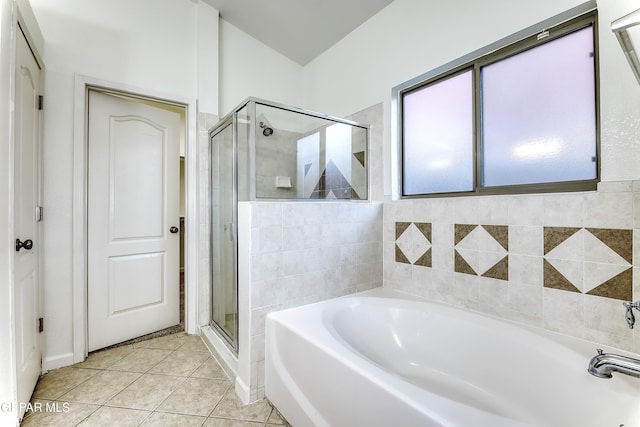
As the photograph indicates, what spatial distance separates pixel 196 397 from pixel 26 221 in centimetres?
135

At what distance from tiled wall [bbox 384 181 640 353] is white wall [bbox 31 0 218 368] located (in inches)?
91.3

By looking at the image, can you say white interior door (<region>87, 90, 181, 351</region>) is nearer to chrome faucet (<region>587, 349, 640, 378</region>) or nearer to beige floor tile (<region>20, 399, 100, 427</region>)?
beige floor tile (<region>20, 399, 100, 427</region>)

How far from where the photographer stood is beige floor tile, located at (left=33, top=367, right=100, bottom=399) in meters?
1.64

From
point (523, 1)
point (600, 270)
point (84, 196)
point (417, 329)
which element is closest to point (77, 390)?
point (84, 196)

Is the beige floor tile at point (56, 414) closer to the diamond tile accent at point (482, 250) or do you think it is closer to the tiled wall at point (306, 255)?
the tiled wall at point (306, 255)

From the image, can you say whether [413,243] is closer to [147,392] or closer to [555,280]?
[555,280]

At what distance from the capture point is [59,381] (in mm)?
1754

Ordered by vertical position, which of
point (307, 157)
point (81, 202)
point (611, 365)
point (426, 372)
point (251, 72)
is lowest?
point (426, 372)

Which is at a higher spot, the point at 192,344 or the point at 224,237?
the point at 224,237

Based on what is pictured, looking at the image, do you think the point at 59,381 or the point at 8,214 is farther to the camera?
the point at 59,381

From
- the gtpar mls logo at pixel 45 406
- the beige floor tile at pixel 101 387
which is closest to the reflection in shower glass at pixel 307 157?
the beige floor tile at pixel 101 387

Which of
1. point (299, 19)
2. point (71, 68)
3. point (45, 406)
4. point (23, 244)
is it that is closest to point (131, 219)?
point (23, 244)

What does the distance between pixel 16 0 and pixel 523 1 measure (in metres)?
2.51

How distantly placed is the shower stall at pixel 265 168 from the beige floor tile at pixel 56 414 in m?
0.81
